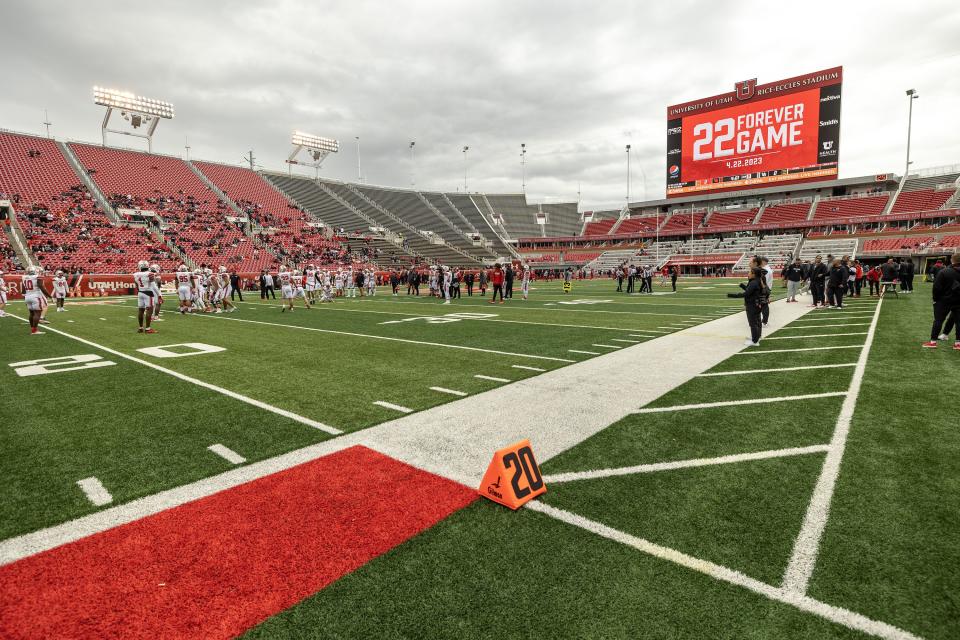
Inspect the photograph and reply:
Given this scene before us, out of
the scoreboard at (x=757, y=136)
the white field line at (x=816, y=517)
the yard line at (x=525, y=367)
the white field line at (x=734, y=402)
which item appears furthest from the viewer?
the scoreboard at (x=757, y=136)

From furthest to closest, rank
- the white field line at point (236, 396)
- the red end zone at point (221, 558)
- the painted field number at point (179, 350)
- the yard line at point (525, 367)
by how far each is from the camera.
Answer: the painted field number at point (179, 350) → the yard line at point (525, 367) → the white field line at point (236, 396) → the red end zone at point (221, 558)

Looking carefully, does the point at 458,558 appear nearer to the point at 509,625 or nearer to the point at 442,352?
the point at 509,625

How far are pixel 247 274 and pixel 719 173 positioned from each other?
148ft

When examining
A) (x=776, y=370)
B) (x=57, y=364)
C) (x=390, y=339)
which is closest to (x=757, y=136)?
(x=776, y=370)

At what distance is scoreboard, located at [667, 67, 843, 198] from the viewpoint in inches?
1658

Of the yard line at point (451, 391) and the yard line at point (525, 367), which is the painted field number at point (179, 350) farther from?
the yard line at point (525, 367)

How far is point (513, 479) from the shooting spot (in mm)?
3234

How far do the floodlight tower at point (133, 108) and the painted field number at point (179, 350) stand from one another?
5208 centimetres

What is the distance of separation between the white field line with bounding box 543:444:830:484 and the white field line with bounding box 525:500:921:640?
1.64 feet

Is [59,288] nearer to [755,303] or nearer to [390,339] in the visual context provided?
[390,339]

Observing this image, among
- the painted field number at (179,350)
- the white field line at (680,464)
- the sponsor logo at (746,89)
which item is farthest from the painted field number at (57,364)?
the sponsor logo at (746,89)

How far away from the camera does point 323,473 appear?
3.72m

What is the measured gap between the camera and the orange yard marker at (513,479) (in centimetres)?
319

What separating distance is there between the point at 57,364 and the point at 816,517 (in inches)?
409
